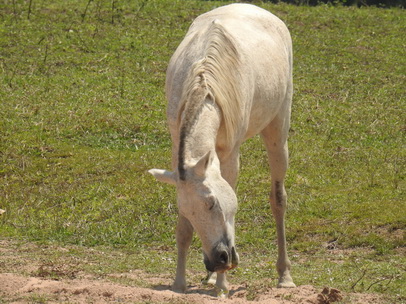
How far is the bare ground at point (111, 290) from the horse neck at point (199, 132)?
96cm

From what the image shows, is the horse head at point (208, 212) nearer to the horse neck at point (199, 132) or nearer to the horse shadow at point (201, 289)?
the horse neck at point (199, 132)

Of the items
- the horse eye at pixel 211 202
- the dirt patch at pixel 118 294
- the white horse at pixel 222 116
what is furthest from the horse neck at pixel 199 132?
the dirt patch at pixel 118 294

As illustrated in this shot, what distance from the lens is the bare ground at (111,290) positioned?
5.72 meters

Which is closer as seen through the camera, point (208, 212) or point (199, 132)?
point (208, 212)

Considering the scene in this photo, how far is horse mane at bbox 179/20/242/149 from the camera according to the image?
5.68m

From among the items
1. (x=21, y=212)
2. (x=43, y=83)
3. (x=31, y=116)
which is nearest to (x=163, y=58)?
(x=43, y=83)

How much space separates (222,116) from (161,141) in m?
5.56

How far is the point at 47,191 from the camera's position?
31.7ft

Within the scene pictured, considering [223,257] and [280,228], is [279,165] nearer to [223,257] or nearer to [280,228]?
[280,228]

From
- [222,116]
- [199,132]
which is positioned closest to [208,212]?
[199,132]

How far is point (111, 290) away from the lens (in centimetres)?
582

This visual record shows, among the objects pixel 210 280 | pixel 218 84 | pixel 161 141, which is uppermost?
pixel 218 84

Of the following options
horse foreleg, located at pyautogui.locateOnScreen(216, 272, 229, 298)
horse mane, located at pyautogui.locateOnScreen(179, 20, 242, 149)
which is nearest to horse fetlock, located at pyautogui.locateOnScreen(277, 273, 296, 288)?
horse foreleg, located at pyautogui.locateOnScreen(216, 272, 229, 298)

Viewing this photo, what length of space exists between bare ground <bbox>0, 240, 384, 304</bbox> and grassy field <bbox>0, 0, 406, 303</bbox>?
506 millimetres
